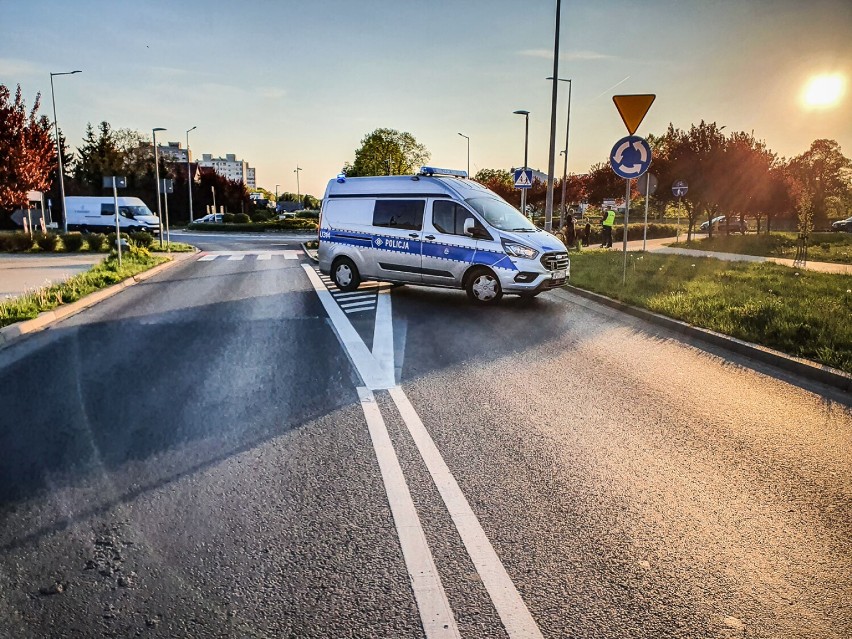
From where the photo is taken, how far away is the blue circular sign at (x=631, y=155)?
11.7 meters

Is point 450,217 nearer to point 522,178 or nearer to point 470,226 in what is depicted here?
point 470,226

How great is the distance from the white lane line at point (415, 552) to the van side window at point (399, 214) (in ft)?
24.8

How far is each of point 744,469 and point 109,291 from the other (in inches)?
499

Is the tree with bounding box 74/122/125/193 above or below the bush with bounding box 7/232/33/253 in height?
above

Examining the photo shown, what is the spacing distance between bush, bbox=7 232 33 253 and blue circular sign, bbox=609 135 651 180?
23192 mm

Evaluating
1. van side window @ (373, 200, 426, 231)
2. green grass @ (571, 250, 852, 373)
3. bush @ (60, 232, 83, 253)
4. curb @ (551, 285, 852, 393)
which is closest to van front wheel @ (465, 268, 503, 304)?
van side window @ (373, 200, 426, 231)

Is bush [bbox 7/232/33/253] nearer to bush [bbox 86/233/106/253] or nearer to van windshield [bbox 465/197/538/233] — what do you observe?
bush [bbox 86/233/106/253]

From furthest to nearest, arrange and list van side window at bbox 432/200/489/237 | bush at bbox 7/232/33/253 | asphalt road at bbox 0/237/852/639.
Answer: bush at bbox 7/232/33/253, van side window at bbox 432/200/489/237, asphalt road at bbox 0/237/852/639

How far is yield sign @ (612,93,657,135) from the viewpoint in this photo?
11.2 m

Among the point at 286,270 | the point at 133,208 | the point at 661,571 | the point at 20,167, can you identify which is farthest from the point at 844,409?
the point at 133,208

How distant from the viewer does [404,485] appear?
3738mm

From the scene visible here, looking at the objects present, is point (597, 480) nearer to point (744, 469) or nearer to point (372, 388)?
point (744, 469)

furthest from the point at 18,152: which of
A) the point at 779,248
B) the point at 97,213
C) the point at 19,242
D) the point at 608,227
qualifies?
the point at 779,248

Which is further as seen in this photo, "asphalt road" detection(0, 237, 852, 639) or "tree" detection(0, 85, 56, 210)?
"tree" detection(0, 85, 56, 210)
